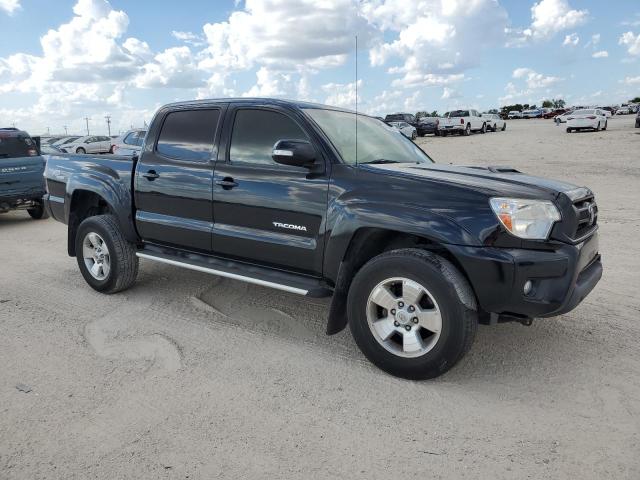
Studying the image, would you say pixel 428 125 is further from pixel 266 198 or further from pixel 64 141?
pixel 266 198

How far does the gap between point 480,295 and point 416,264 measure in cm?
42

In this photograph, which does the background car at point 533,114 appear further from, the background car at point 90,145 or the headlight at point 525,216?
the headlight at point 525,216

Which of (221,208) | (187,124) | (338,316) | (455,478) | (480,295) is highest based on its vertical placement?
(187,124)

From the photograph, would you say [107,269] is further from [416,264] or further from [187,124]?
[416,264]

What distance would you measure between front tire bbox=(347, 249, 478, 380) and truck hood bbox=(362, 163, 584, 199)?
51cm

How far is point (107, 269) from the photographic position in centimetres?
538

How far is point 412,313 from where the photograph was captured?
349 centimetres

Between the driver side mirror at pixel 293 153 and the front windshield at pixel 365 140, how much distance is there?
0.28 metres

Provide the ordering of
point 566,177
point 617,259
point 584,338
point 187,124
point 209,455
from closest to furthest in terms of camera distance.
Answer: point 209,455, point 584,338, point 187,124, point 617,259, point 566,177

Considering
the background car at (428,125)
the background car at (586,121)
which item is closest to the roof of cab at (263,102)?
the background car at (428,125)

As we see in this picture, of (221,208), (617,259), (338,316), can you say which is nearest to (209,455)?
(338,316)

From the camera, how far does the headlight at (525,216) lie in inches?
129

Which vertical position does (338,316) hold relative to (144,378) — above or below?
above

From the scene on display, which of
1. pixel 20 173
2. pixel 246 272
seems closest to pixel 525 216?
pixel 246 272
